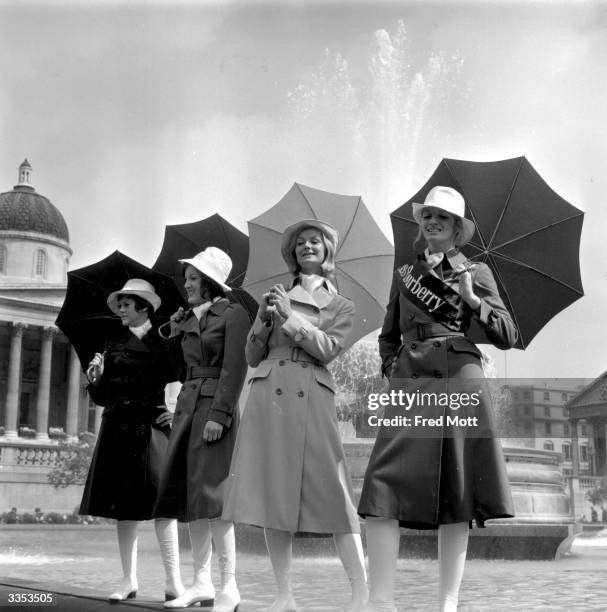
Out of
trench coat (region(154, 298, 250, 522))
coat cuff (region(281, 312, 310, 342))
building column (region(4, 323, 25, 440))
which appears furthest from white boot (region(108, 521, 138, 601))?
building column (region(4, 323, 25, 440))

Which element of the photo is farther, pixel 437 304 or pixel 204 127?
pixel 204 127

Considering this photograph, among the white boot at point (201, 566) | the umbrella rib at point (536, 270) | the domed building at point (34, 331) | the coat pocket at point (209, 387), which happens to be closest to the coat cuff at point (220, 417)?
the coat pocket at point (209, 387)

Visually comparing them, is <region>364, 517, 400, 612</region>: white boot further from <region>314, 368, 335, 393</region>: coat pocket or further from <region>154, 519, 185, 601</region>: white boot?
<region>154, 519, 185, 601</region>: white boot

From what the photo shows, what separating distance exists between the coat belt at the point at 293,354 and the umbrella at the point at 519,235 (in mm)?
1345

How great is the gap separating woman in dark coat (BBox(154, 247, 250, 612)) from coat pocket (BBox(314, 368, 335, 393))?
0.68 metres

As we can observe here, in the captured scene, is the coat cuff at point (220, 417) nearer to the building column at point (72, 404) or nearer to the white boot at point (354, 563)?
the white boot at point (354, 563)

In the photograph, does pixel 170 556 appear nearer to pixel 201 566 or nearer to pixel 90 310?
pixel 201 566

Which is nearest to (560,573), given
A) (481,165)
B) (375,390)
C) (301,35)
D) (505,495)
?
(375,390)

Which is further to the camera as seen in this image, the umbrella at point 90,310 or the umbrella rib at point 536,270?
the umbrella at point 90,310

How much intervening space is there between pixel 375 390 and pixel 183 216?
12.2 feet

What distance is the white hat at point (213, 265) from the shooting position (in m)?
6.44

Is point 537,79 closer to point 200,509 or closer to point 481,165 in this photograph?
point 481,165

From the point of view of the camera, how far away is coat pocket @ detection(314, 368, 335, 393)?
5664 mm

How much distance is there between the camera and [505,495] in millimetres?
4922
